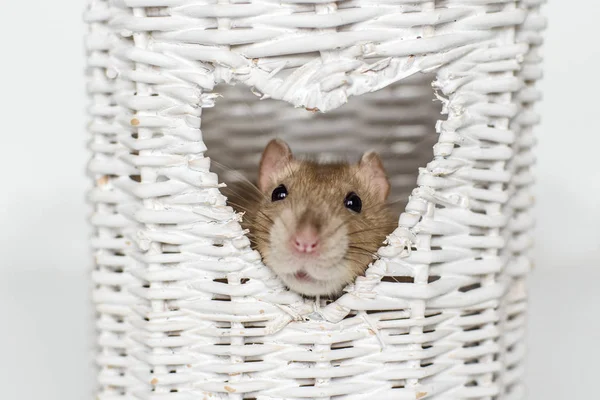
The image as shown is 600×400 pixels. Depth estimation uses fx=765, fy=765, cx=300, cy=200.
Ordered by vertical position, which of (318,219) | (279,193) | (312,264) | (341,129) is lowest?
(312,264)

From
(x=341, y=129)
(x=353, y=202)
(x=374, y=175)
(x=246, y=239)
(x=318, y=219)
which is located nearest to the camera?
(x=246, y=239)

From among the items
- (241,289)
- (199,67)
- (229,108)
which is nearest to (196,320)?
(241,289)

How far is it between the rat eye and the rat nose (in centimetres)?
38

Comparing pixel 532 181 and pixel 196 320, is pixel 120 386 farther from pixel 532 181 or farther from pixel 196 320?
pixel 532 181

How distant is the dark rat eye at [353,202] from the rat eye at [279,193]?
0.61 ft

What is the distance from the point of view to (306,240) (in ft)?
6.17

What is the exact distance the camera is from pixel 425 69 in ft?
5.76

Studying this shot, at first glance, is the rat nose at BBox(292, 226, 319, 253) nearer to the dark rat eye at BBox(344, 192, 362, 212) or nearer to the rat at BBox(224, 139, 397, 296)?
the rat at BBox(224, 139, 397, 296)

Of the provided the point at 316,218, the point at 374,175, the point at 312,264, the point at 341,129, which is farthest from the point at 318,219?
the point at 341,129

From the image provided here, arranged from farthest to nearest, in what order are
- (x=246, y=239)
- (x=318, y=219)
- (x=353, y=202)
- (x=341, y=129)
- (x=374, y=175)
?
(x=341, y=129)
(x=374, y=175)
(x=353, y=202)
(x=318, y=219)
(x=246, y=239)

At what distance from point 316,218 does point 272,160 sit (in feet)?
1.83

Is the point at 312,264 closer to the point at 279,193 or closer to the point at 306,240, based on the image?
the point at 306,240

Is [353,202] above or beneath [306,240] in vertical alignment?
above

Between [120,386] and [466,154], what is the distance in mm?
1120
